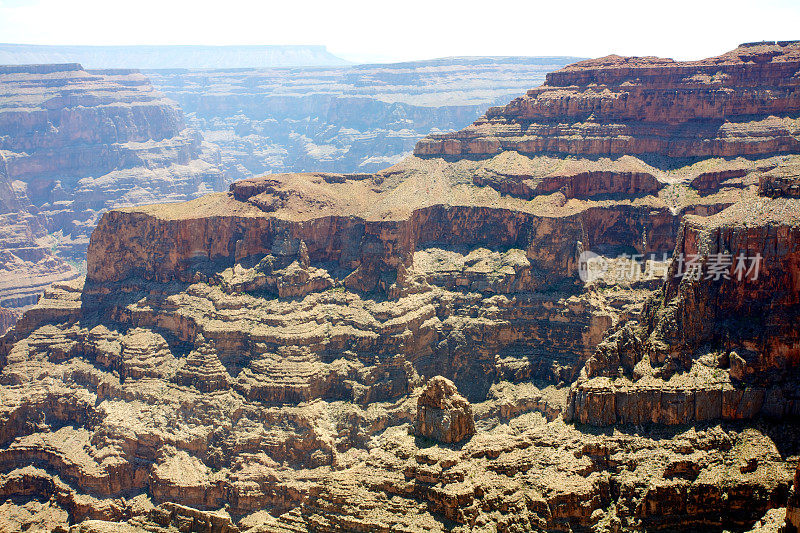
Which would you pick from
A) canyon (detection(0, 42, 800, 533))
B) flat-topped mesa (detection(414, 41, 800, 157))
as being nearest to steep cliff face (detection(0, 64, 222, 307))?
canyon (detection(0, 42, 800, 533))

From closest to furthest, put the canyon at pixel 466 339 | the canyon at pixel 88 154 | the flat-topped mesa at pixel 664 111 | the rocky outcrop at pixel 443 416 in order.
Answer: the canyon at pixel 466 339
the rocky outcrop at pixel 443 416
the flat-topped mesa at pixel 664 111
the canyon at pixel 88 154

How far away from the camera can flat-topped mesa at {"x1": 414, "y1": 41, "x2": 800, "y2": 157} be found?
266 ft

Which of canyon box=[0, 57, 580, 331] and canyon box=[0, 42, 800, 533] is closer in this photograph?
canyon box=[0, 42, 800, 533]

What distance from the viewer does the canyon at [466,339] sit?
129 feet

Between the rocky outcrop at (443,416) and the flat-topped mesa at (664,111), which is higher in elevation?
the flat-topped mesa at (664,111)

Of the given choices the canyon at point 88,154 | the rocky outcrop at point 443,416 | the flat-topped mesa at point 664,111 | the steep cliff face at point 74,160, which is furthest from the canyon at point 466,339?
the steep cliff face at point 74,160

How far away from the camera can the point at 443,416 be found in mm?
43938

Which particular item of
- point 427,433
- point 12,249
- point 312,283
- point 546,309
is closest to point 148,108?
point 12,249

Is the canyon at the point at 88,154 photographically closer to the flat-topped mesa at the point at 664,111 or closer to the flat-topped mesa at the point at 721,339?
the flat-topped mesa at the point at 664,111

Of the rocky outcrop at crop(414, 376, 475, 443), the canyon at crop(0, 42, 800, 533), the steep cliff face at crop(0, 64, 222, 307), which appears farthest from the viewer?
the steep cliff face at crop(0, 64, 222, 307)

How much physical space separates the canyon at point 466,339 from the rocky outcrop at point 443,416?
13cm

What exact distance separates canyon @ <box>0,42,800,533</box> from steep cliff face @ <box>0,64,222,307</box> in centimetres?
6315

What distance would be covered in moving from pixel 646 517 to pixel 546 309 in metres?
34.4

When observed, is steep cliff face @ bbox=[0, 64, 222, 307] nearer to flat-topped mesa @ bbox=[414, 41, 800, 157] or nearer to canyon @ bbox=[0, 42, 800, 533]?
canyon @ bbox=[0, 42, 800, 533]
